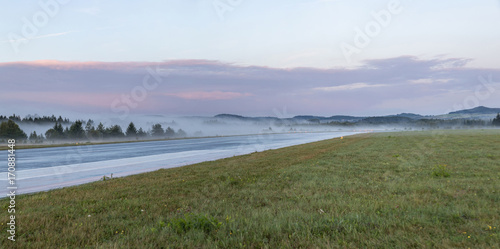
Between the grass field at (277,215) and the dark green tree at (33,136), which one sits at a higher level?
the dark green tree at (33,136)

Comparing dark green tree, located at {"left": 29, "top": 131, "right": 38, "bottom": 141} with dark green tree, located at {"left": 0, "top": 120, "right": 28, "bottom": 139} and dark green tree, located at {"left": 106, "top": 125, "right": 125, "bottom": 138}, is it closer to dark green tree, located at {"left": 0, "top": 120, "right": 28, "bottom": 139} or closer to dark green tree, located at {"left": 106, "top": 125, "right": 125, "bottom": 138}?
dark green tree, located at {"left": 0, "top": 120, "right": 28, "bottom": 139}

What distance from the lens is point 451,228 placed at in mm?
6188

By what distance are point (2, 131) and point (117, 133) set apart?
66419 millimetres

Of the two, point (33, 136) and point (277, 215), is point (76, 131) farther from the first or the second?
point (277, 215)

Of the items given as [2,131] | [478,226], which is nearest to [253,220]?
[478,226]

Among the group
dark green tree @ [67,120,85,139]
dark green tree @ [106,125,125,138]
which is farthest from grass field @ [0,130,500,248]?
dark green tree @ [106,125,125,138]

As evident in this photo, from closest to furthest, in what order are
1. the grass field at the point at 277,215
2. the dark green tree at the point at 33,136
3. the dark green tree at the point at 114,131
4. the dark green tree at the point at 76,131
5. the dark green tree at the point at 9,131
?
the grass field at the point at 277,215 < the dark green tree at the point at 9,131 < the dark green tree at the point at 33,136 < the dark green tree at the point at 76,131 < the dark green tree at the point at 114,131

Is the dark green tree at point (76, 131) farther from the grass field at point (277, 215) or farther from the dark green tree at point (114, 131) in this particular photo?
the grass field at point (277, 215)

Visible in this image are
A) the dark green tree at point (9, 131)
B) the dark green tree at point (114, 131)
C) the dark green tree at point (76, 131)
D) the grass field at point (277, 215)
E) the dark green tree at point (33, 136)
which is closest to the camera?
the grass field at point (277, 215)

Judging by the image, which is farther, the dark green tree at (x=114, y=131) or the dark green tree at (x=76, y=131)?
the dark green tree at (x=114, y=131)

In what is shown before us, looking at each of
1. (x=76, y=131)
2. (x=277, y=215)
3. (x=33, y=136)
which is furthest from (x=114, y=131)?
(x=277, y=215)

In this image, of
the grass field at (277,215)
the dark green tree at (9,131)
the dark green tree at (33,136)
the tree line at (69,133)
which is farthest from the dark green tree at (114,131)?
the grass field at (277,215)

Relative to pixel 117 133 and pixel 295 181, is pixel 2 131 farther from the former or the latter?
pixel 295 181

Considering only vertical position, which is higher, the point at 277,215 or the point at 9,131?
the point at 9,131
